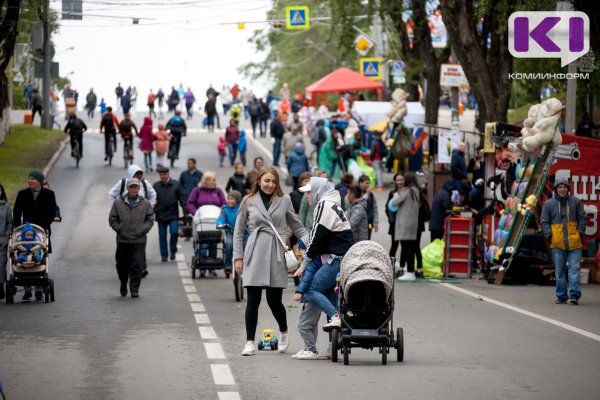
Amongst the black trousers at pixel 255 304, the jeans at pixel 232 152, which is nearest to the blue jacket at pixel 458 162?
the black trousers at pixel 255 304

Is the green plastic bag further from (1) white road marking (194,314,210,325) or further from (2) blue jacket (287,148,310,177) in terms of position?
(2) blue jacket (287,148,310,177)

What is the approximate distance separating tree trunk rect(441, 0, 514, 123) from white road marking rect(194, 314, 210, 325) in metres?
14.4

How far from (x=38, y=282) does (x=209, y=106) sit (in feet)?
139

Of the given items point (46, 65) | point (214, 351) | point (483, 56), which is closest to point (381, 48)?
point (46, 65)

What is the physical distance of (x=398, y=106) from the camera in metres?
37.9

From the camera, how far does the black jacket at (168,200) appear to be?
25.2 meters

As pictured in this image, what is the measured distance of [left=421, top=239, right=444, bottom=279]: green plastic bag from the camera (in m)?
23.3

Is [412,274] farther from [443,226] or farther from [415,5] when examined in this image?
[415,5]

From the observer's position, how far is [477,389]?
36.4ft

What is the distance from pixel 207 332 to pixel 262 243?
245 centimetres

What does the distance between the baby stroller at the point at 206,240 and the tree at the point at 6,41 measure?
1934cm

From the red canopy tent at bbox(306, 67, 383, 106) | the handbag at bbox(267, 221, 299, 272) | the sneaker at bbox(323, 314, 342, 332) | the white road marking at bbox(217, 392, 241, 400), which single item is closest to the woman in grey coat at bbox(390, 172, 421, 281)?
the handbag at bbox(267, 221, 299, 272)

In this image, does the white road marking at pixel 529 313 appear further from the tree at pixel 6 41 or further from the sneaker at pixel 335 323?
the tree at pixel 6 41

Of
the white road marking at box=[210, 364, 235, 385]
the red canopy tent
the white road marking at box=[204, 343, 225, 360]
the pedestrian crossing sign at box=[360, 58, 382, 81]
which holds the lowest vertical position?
the white road marking at box=[204, 343, 225, 360]
